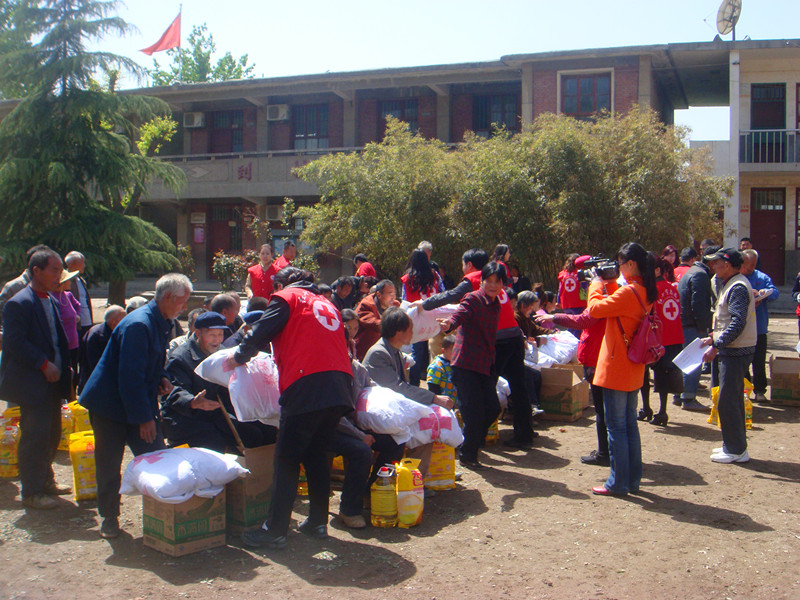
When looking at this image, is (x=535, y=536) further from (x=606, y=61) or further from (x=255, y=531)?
(x=606, y=61)

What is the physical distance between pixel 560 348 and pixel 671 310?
135cm

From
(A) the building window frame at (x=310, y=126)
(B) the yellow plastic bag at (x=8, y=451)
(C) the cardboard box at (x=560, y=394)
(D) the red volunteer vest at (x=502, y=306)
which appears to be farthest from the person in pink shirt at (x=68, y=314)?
(A) the building window frame at (x=310, y=126)

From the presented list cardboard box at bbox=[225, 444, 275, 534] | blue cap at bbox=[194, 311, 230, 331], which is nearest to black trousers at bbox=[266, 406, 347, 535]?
cardboard box at bbox=[225, 444, 275, 534]

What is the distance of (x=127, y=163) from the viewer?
1714cm

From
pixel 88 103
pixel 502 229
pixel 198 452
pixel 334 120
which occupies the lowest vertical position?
pixel 198 452

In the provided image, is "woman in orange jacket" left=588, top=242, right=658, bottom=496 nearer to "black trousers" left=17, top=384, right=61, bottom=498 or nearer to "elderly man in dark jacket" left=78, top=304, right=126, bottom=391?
"elderly man in dark jacket" left=78, top=304, right=126, bottom=391

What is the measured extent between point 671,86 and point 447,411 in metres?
21.7

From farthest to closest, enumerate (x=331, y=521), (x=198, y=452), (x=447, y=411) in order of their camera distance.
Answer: (x=447, y=411), (x=331, y=521), (x=198, y=452)

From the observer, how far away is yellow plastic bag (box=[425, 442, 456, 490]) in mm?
5660

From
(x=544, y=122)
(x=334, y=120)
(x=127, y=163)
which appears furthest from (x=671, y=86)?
(x=127, y=163)

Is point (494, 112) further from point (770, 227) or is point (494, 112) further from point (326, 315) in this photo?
point (326, 315)

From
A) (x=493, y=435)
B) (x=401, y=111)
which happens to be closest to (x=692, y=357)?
(x=493, y=435)

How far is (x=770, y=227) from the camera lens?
75.8ft

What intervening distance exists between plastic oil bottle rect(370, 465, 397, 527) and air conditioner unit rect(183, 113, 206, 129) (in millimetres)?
24909
